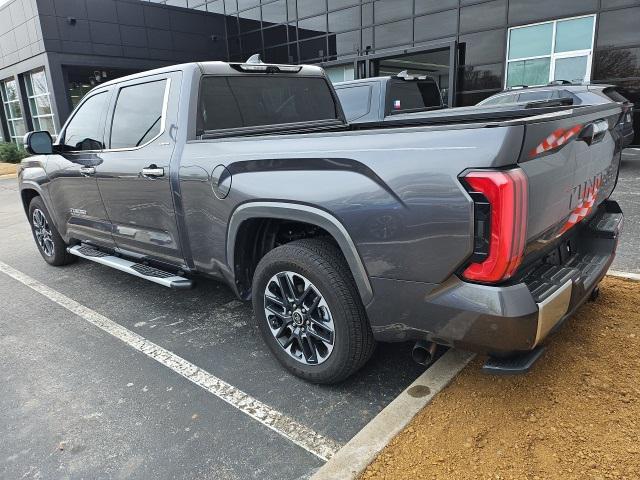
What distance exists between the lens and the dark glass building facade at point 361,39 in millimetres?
13070

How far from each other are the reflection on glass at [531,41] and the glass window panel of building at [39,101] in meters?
17.2

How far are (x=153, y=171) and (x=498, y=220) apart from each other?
2.53 meters

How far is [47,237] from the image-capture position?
226 inches

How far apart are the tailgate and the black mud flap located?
455mm

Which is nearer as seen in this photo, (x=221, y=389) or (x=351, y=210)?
(x=351, y=210)

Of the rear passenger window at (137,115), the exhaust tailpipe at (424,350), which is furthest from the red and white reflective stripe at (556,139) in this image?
the rear passenger window at (137,115)

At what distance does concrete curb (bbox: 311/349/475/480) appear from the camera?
216 cm

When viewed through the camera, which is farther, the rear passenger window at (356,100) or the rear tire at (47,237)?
the rear passenger window at (356,100)

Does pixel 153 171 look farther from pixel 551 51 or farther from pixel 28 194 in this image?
pixel 551 51

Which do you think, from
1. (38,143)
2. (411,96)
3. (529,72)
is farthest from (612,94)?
(38,143)

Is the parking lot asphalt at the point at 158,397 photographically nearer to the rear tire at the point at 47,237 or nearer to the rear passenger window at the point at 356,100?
the rear tire at the point at 47,237

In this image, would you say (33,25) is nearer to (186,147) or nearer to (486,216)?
(186,147)

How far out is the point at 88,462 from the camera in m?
2.43

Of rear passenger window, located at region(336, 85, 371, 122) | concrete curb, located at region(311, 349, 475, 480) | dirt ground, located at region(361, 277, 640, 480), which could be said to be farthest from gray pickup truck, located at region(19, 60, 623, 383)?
rear passenger window, located at region(336, 85, 371, 122)
